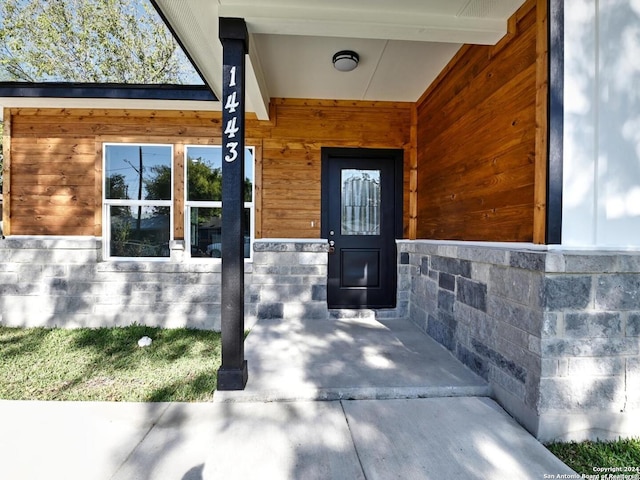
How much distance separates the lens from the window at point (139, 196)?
3.96m

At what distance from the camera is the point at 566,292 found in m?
1.75

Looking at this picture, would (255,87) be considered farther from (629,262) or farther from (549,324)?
(629,262)

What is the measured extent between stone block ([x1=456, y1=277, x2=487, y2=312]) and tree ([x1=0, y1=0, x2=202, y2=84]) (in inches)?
138

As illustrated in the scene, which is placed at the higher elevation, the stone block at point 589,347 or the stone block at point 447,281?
the stone block at point 447,281

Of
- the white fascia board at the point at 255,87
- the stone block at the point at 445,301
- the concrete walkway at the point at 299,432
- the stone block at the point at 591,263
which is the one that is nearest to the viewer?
the concrete walkway at the point at 299,432

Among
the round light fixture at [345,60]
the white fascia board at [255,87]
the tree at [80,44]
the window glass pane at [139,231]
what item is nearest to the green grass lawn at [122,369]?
the window glass pane at [139,231]

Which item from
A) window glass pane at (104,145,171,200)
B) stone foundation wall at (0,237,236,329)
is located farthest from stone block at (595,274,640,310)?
window glass pane at (104,145,171,200)

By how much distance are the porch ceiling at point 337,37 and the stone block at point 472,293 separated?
1.89 meters

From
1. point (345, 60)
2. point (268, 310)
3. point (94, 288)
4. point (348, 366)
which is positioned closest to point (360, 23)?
point (345, 60)

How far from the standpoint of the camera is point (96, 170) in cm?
388

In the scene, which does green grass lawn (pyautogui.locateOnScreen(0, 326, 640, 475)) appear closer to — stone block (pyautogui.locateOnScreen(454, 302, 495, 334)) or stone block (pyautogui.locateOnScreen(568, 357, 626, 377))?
stone block (pyautogui.locateOnScreen(568, 357, 626, 377))

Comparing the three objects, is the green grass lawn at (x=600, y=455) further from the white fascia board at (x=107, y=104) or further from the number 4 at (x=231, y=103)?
the white fascia board at (x=107, y=104)

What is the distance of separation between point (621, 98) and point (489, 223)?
40.9 inches

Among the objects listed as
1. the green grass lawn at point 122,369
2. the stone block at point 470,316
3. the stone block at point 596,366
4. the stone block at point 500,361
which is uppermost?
the stone block at point 470,316
